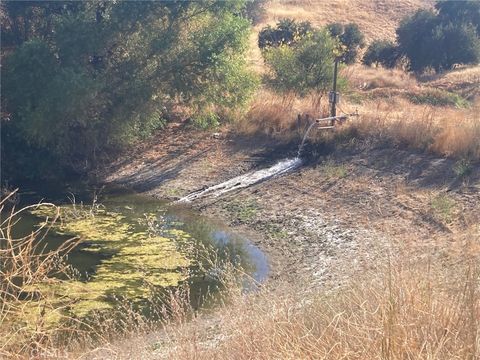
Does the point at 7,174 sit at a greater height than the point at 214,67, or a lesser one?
lesser

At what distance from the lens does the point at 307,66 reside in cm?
1902

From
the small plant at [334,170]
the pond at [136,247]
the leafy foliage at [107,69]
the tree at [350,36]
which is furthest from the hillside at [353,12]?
the pond at [136,247]

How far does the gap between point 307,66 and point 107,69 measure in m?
6.07

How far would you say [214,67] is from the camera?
16.8 meters

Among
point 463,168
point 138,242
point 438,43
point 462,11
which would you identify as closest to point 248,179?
point 138,242

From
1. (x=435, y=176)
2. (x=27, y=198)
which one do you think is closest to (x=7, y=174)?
(x=27, y=198)

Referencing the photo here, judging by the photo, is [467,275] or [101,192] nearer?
[467,275]

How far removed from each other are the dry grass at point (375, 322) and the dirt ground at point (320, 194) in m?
4.64

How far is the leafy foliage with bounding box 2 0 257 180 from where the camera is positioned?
15508 mm

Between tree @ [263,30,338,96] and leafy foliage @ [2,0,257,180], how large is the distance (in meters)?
1.71

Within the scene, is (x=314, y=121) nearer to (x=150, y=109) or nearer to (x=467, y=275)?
(x=150, y=109)

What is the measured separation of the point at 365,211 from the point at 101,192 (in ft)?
21.9

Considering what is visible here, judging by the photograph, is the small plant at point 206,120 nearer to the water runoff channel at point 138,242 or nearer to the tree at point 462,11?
the water runoff channel at point 138,242

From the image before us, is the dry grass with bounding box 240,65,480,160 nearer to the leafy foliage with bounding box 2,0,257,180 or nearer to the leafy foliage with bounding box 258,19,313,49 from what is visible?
the leafy foliage with bounding box 2,0,257,180
